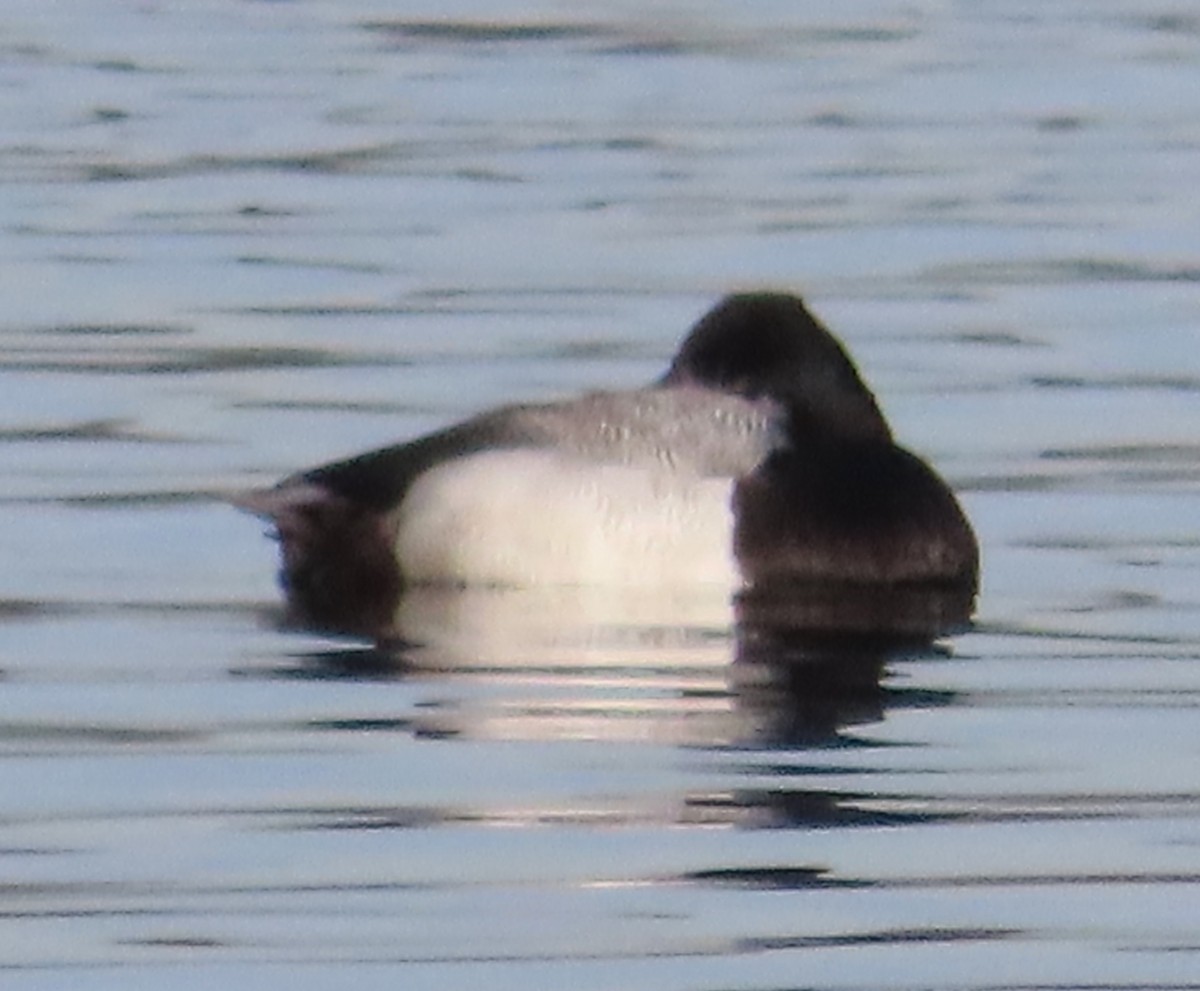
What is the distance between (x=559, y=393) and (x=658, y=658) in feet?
11.5

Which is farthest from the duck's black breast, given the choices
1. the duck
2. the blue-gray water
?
the blue-gray water

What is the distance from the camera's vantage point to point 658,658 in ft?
32.7

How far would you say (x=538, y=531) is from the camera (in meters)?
10.9

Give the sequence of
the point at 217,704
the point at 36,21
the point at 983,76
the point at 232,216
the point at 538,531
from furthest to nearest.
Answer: the point at 36,21
the point at 983,76
the point at 232,216
the point at 538,531
the point at 217,704

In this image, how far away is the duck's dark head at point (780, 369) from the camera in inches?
448

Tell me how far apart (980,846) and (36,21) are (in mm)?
15755

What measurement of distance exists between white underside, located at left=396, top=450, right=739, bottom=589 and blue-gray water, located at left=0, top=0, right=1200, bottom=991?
0.67 feet

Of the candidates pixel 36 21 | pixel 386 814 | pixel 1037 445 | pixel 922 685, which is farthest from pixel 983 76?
pixel 386 814

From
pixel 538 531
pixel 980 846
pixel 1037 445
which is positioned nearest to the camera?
pixel 980 846

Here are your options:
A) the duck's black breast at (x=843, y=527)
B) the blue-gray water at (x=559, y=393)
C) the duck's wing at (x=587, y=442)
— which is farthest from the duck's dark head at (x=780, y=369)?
the blue-gray water at (x=559, y=393)

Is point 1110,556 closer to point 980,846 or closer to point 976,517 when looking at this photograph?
point 976,517

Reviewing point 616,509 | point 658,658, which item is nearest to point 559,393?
point 616,509

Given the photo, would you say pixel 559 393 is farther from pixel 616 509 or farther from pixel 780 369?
pixel 616 509

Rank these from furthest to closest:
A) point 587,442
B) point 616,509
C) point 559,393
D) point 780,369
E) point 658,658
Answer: point 559,393
point 780,369
point 587,442
point 616,509
point 658,658
